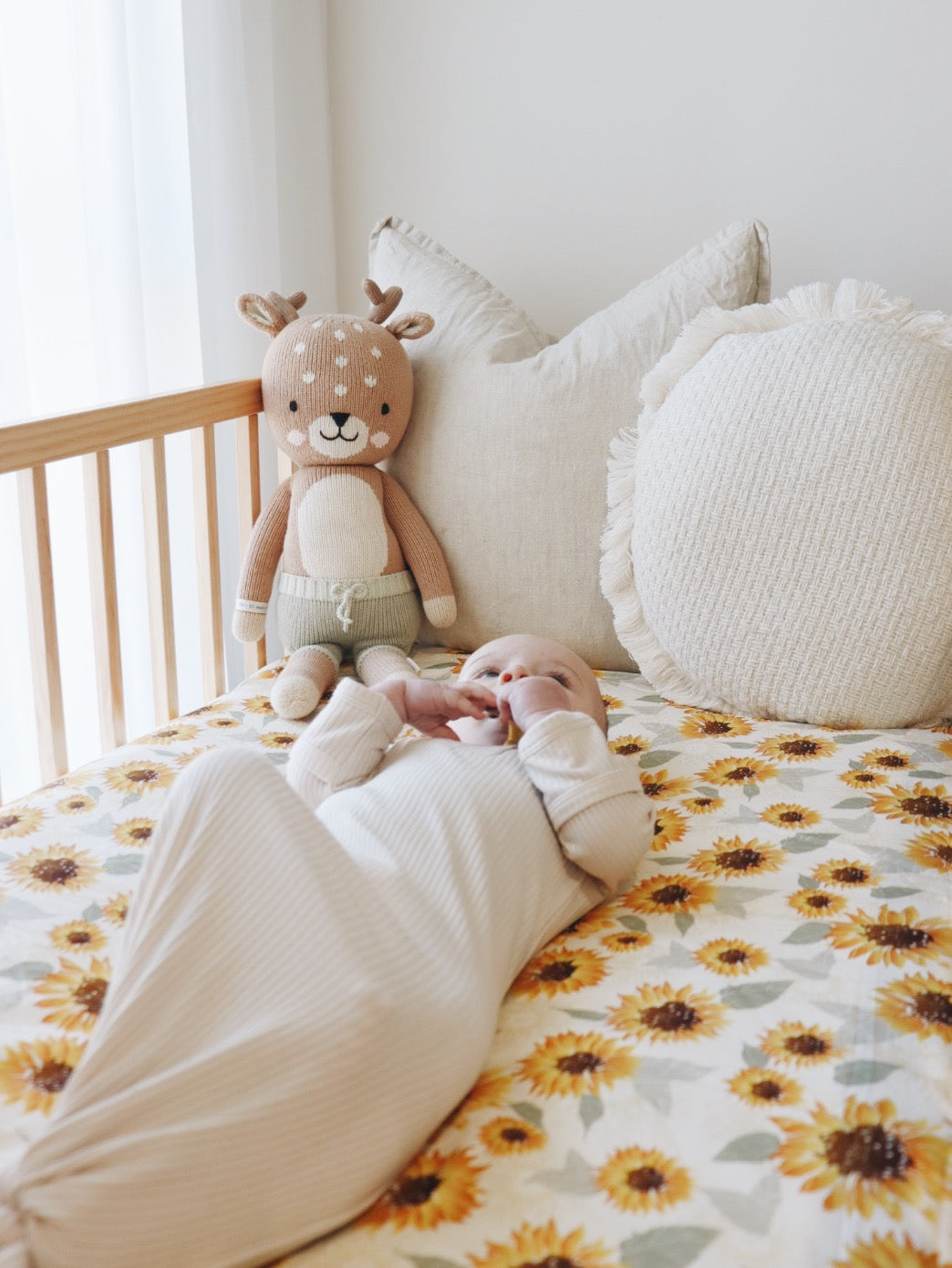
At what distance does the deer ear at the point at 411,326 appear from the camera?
148cm

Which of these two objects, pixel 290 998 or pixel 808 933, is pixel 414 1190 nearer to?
pixel 290 998

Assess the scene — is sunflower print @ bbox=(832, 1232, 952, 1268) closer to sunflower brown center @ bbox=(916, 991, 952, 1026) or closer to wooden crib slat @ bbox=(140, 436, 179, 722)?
sunflower brown center @ bbox=(916, 991, 952, 1026)

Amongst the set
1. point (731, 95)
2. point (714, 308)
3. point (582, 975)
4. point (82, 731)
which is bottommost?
point (82, 731)

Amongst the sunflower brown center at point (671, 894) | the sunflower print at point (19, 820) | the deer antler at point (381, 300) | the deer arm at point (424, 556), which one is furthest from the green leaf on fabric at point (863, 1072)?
the deer antler at point (381, 300)

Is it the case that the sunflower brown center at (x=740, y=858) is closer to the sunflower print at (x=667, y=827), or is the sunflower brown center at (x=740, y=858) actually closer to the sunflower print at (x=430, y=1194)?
the sunflower print at (x=667, y=827)

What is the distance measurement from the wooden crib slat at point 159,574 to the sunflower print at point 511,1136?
33.6 inches

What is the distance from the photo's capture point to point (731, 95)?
1605 mm

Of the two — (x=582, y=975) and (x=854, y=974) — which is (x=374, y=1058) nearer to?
(x=582, y=975)

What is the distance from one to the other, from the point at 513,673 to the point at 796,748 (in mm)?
302

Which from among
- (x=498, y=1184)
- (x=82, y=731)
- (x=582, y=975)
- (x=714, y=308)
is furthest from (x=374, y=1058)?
(x=82, y=731)

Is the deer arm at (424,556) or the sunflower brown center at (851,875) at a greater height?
the deer arm at (424,556)

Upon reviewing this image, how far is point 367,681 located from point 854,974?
0.70 meters

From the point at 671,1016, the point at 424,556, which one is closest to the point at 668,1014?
the point at 671,1016

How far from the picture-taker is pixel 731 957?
2.89 ft
